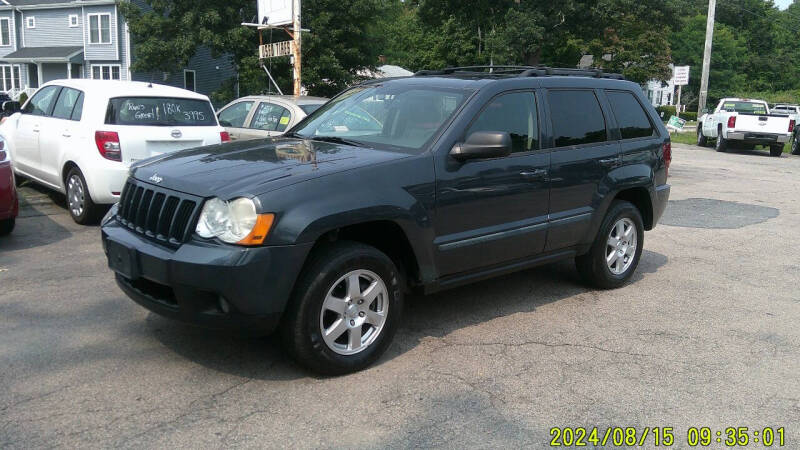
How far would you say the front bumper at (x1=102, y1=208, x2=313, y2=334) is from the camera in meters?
3.67

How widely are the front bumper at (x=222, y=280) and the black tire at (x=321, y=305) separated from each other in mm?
98

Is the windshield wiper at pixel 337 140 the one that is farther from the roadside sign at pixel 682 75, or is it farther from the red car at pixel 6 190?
the roadside sign at pixel 682 75

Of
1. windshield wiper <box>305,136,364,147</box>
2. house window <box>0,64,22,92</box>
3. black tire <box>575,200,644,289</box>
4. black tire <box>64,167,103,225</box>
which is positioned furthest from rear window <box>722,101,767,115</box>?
house window <box>0,64,22,92</box>

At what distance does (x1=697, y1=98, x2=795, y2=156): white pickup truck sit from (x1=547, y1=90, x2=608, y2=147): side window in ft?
59.8

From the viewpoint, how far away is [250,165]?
166 inches

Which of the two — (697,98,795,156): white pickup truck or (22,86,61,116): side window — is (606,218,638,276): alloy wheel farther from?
(697,98,795,156): white pickup truck

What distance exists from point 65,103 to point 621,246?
6525 mm

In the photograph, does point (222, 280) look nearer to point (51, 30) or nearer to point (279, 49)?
point (279, 49)

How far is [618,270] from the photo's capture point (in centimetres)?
625

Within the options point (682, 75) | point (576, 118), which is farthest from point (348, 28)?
point (576, 118)

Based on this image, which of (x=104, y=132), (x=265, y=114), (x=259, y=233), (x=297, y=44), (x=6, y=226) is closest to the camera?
(x=259, y=233)

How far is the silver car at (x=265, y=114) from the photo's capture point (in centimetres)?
963

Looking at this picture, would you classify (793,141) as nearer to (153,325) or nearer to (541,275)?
(541,275)
